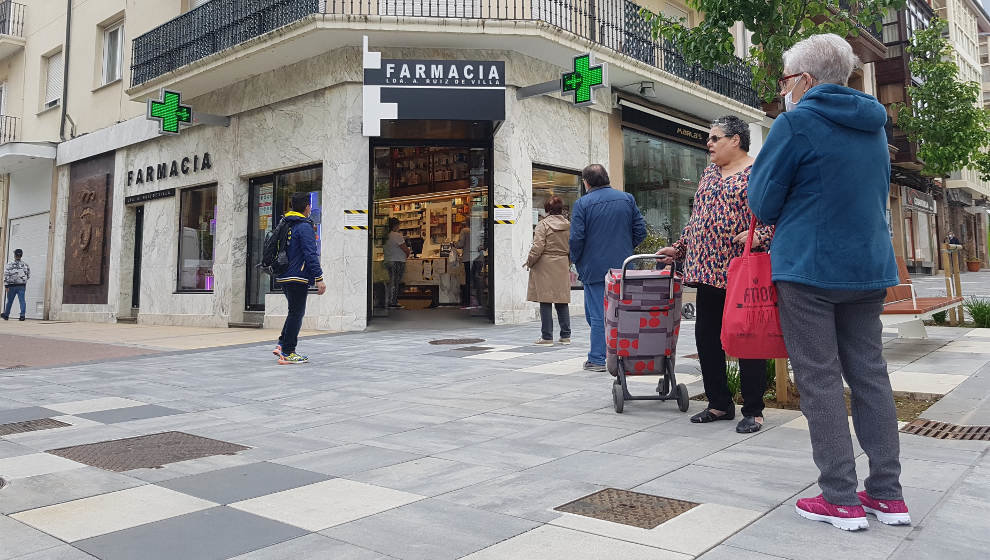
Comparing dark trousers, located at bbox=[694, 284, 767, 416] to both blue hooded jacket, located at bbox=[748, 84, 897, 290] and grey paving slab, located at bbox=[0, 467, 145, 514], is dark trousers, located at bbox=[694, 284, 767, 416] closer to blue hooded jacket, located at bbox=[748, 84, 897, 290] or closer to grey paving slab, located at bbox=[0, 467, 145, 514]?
blue hooded jacket, located at bbox=[748, 84, 897, 290]

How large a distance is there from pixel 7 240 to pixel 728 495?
2655 centimetres

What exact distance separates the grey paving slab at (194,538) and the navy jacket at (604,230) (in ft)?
13.9

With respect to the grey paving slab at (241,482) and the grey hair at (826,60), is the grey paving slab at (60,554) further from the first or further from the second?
the grey hair at (826,60)

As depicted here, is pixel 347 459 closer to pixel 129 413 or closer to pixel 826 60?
pixel 129 413

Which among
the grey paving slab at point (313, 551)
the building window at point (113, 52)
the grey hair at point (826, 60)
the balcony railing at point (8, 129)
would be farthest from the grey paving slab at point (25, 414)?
the balcony railing at point (8, 129)

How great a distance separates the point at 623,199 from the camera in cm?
616

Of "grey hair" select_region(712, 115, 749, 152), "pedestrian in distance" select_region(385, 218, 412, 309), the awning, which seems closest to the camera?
"grey hair" select_region(712, 115, 749, 152)

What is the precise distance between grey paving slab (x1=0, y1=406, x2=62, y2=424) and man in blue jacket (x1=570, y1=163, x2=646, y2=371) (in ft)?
14.3

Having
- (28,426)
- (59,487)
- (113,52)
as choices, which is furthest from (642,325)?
(113,52)

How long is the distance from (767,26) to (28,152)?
21.4 metres

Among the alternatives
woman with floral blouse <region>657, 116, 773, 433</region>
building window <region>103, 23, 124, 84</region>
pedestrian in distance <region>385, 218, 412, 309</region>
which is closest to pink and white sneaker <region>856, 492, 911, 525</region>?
woman with floral blouse <region>657, 116, 773, 433</region>

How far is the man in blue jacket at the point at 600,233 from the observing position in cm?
615

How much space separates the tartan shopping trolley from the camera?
4570 mm

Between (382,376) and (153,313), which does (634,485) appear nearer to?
(382,376)
